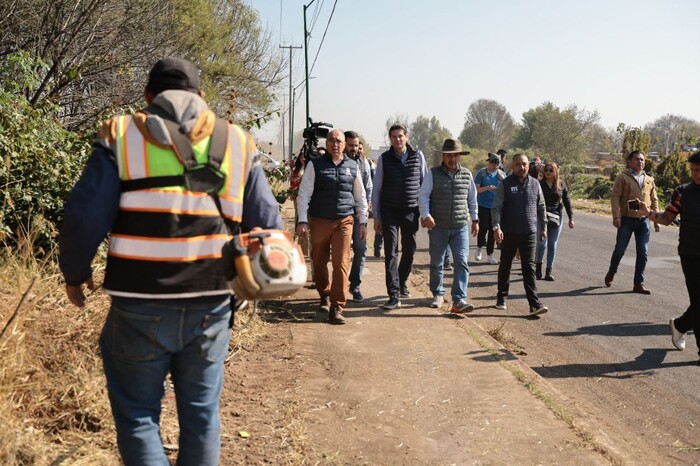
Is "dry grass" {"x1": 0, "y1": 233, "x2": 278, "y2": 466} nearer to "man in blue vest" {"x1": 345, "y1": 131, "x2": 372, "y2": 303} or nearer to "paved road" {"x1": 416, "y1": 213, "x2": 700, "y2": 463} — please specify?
"paved road" {"x1": 416, "y1": 213, "x2": 700, "y2": 463}

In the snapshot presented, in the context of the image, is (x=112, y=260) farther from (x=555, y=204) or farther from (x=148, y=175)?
(x=555, y=204)

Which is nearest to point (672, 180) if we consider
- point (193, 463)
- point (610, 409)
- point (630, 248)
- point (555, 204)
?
point (630, 248)

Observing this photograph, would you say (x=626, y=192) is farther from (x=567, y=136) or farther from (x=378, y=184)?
(x=567, y=136)

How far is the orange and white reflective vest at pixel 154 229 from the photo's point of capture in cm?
286

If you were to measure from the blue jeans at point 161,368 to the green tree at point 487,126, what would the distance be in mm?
105602

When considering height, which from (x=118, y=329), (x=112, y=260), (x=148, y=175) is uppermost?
(x=148, y=175)

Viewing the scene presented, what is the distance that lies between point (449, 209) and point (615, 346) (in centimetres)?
229

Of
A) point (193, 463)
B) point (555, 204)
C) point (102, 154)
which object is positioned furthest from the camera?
point (555, 204)

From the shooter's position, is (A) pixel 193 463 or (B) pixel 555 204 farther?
(B) pixel 555 204

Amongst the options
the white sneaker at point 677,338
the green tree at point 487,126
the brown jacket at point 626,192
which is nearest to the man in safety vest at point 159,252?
the white sneaker at point 677,338

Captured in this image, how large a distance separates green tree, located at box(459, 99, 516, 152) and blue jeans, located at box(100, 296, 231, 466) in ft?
346

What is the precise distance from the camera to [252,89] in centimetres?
2566

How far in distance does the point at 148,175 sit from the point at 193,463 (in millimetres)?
1231

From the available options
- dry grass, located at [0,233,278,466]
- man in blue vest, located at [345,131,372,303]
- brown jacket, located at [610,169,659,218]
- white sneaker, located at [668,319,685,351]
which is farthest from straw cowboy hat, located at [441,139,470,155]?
dry grass, located at [0,233,278,466]
